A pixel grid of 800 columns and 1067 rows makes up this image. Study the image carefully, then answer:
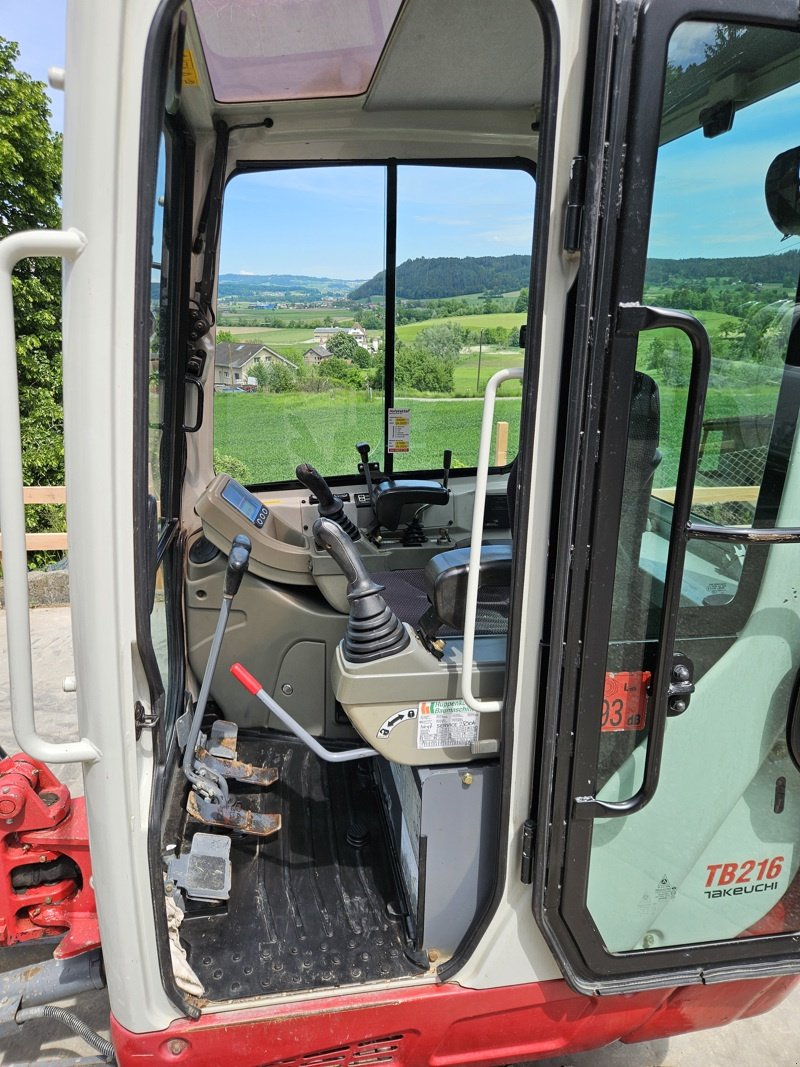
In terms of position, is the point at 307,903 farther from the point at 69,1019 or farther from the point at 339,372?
the point at 339,372

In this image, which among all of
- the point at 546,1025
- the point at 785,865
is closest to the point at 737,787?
the point at 785,865

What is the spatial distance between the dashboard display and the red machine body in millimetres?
1136

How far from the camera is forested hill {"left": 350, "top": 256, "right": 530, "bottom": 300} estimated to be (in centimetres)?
360

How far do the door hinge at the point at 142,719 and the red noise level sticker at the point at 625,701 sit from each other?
89 cm

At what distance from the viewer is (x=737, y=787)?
153cm

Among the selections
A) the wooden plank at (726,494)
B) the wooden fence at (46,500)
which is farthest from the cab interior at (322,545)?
the wooden fence at (46,500)

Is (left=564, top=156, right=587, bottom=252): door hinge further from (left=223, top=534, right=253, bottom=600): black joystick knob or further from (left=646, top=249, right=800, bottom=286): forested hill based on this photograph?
(left=223, top=534, right=253, bottom=600): black joystick knob

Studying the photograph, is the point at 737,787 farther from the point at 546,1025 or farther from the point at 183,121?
the point at 183,121

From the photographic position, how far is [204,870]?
198 cm

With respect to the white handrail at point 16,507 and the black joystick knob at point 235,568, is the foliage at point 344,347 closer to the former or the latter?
the black joystick knob at point 235,568

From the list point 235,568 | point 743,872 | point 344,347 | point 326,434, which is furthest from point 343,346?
point 743,872

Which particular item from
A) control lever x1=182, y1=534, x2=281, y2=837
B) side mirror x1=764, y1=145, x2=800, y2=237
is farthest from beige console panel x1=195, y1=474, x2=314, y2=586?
side mirror x1=764, y1=145, x2=800, y2=237

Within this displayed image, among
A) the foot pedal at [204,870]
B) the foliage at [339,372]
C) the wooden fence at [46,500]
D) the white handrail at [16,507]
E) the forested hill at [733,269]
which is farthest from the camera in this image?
the wooden fence at [46,500]

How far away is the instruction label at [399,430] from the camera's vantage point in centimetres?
364
